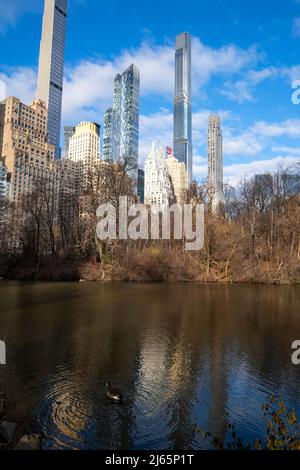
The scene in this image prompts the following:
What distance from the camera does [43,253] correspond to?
156 feet

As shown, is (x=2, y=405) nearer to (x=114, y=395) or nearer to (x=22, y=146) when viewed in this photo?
(x=114, y=395)

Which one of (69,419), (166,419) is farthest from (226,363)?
(69,419)

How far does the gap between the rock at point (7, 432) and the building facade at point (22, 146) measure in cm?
6776

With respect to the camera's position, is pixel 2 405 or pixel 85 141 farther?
pixel 85 141

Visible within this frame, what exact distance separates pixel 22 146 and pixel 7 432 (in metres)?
91.3

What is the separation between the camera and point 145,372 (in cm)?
906

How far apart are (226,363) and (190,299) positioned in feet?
42.6

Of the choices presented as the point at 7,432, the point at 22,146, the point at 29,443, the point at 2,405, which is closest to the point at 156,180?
the point at 22,146

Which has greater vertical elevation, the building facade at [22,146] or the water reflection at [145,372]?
the building facade at [22,146]

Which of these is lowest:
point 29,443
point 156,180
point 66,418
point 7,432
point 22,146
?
point 66,418

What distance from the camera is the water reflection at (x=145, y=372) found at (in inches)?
242

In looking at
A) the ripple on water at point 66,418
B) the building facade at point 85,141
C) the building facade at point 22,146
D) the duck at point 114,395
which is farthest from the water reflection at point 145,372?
the building facade at point 85,141

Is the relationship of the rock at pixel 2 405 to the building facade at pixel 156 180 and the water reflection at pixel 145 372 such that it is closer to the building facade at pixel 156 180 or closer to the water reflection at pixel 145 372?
the water reflection at pixel 145 372

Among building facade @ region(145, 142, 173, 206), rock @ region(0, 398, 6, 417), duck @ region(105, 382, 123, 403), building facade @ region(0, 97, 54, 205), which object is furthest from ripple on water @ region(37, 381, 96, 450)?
building facade @ region(0, 97, 54, 205)
